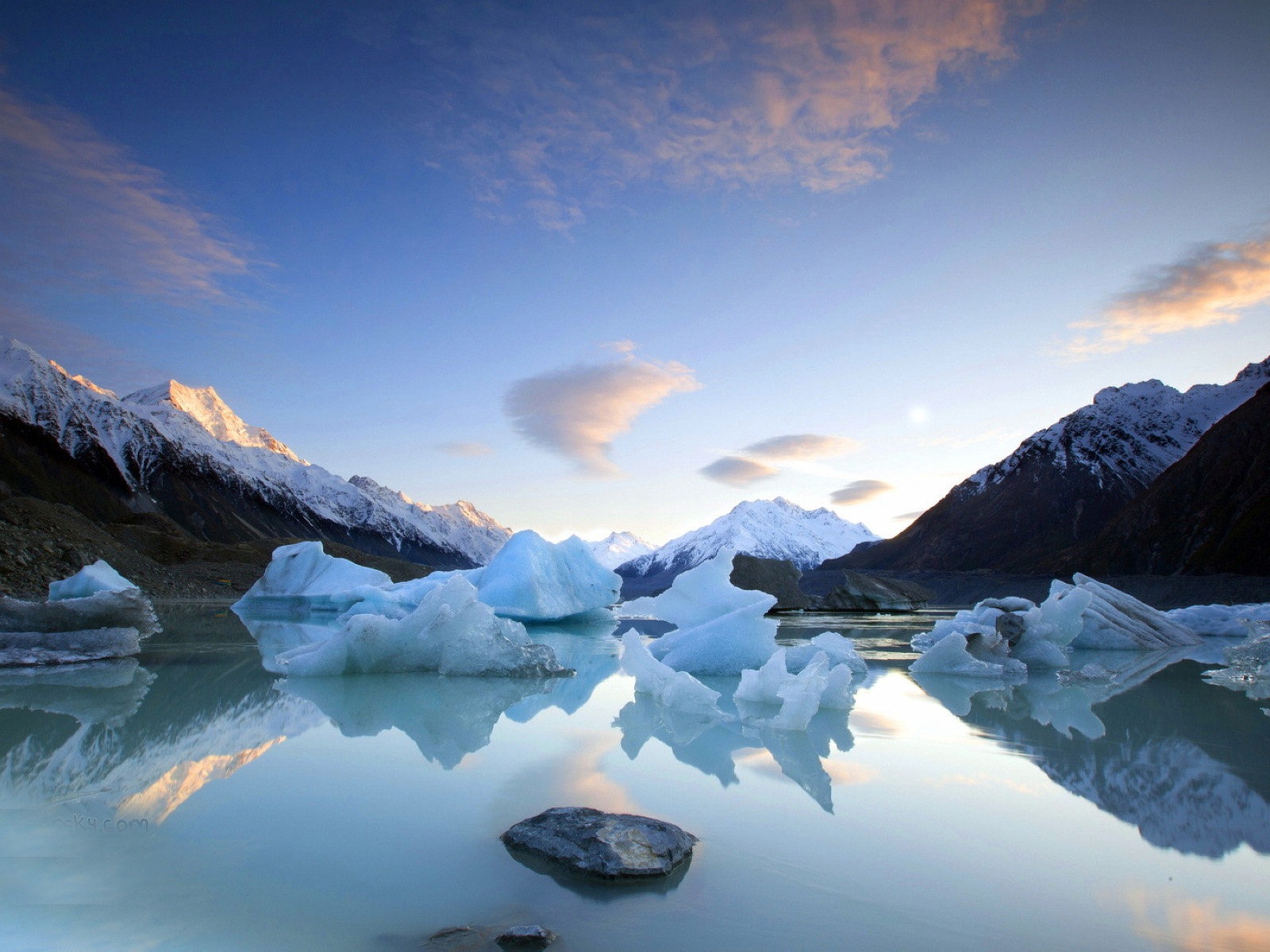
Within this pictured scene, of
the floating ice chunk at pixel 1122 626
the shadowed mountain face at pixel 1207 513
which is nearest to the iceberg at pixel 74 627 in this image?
the floating ice chunk at pixel 1122 626

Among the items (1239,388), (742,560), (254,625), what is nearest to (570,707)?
(254,625)

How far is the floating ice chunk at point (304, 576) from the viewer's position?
25938 mm

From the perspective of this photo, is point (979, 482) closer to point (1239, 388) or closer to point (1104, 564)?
point (1239, 388)

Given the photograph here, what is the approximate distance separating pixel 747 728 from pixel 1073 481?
83.4 meters

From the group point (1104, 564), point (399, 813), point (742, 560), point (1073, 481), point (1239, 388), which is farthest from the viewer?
point (1073, 481)

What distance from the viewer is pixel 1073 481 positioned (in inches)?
2968

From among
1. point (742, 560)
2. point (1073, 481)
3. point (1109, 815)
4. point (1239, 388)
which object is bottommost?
point (1109, 815)

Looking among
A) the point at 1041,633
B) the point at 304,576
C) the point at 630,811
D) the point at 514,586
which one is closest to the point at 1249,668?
the point at 1041,633

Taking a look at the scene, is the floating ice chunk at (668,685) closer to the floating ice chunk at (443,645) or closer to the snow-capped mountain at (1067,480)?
the floating ice chunk at (443,645)

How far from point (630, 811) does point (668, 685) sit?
298 cm

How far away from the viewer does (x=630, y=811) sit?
3.09 metres

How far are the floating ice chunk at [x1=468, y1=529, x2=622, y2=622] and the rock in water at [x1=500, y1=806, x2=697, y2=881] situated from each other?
14.8 metres

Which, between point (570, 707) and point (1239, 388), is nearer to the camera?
point (570, 707)

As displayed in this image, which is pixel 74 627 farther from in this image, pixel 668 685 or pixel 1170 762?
pixel 1170 762
